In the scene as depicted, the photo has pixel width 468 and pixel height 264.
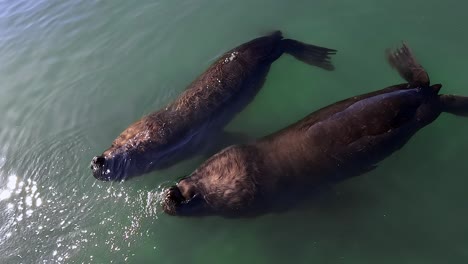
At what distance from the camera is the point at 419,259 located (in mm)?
4719

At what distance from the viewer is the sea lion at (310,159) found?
5004mm

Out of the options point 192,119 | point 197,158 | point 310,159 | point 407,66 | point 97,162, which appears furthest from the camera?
point 192,119

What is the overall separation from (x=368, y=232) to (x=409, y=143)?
4.93ft

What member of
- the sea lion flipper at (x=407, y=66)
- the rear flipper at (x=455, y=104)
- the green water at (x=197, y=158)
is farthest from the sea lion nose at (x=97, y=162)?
the rear flipper at (x=455, y=104)

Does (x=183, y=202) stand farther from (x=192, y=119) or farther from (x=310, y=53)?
(x=310, y=53)

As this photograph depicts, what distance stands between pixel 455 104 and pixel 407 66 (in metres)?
0.86

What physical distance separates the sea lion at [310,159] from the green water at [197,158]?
27 centimetres

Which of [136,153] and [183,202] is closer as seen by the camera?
[183,202]

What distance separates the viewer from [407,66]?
611 cm

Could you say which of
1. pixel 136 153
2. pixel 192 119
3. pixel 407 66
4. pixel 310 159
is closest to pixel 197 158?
pixel 192 119

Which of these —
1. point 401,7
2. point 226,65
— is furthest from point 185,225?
point 401,7

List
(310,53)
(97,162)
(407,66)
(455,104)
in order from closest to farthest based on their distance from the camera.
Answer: (455,104) < (97,162) < (407,66) < (310,53)

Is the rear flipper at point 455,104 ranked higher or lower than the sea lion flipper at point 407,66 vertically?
lower

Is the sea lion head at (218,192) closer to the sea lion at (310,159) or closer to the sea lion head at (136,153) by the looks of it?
the sea lion at (310,159)
